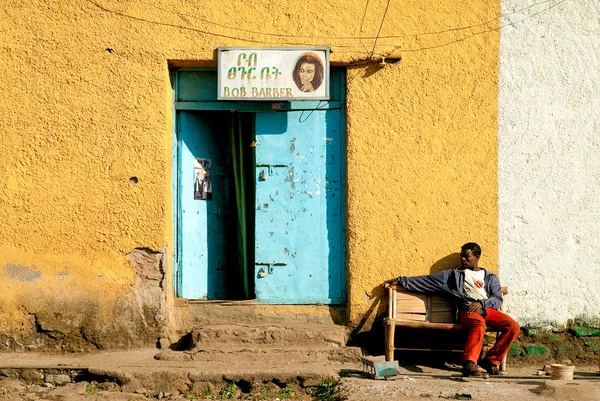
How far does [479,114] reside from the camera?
7.43 m

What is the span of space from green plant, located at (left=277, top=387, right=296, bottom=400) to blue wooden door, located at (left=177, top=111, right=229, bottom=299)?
1.55 metres

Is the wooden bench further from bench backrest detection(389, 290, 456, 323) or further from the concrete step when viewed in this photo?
the concrete step

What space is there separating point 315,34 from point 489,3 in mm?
1513

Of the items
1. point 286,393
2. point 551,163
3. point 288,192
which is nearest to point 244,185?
point 288,192

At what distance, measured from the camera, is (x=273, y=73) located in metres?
7.40

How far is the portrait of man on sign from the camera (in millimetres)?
7359

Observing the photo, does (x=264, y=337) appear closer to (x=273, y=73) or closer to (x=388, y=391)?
(x=388, y=391)

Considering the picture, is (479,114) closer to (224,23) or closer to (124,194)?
(224,23)

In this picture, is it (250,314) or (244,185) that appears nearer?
(250,314)

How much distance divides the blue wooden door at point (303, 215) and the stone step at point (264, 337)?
1.31ft

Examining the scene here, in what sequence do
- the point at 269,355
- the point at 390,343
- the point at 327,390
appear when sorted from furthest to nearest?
the point at 390,343 < the point at 269,355 < the point at 327,390

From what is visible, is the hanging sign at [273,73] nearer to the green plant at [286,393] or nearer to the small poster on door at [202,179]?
the small poster on door at [202,179]

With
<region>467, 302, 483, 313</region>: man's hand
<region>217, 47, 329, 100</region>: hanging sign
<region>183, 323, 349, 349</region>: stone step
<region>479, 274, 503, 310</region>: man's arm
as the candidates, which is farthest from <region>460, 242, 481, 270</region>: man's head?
<region>217, 47, 329, 100</region>: hanging sign

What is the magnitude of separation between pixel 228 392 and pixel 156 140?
7.29ft
